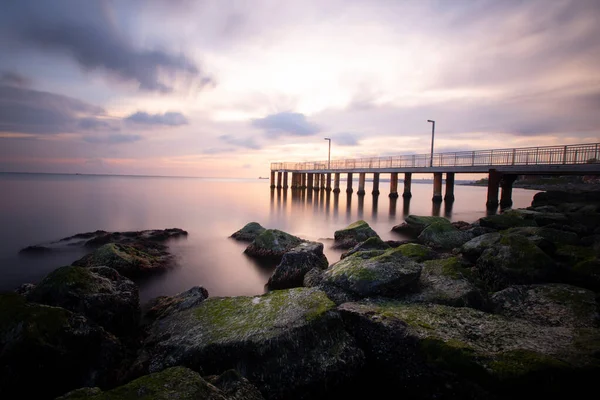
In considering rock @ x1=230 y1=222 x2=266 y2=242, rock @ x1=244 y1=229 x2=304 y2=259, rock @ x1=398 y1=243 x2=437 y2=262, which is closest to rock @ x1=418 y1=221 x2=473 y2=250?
rock @ x1=398 y1=243 x2=437 y2=262

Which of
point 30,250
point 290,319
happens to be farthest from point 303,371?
point 30,250

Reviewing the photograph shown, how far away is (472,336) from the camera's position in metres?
3.81

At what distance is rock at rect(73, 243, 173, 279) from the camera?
873 centimetres

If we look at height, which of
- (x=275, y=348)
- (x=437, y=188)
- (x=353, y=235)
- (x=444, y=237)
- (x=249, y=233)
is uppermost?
(x=437, y=188)

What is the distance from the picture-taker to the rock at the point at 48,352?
3.53m

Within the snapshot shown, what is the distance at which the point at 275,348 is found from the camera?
3.81m

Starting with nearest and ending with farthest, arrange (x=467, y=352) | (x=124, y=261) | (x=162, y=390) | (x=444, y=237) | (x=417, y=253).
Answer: (x=162, y=390) < (x=467, y=352) < (x=417, y=253) < (x=124, y=261) < (x=444, y=237)

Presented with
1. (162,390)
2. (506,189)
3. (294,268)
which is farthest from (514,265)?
(506,189)

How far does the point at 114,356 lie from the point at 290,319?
8.11ft

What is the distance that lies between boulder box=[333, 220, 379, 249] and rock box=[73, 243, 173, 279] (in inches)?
277

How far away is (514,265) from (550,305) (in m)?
1.35

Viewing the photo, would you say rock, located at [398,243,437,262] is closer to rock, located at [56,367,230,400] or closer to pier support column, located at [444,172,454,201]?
rock, located at [56,367,230,400]

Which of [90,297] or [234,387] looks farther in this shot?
[90,297]

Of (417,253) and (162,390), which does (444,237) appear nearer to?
(417,253)
